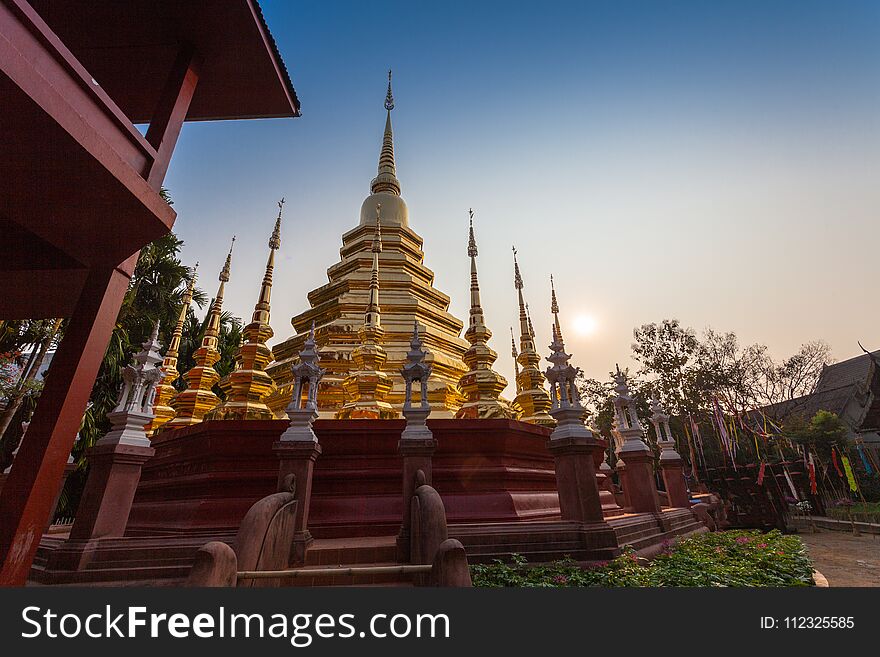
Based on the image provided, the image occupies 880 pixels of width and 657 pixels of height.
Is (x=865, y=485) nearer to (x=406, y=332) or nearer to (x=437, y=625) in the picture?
(x=406, y=332)

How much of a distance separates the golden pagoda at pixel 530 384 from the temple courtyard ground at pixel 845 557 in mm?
5497

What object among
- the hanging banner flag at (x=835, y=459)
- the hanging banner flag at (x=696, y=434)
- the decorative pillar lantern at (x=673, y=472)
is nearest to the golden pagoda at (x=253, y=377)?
the decorative pillar lantern at (x=673, y=472)

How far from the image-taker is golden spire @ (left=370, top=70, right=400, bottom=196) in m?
17.8

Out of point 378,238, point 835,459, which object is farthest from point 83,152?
point 835,459

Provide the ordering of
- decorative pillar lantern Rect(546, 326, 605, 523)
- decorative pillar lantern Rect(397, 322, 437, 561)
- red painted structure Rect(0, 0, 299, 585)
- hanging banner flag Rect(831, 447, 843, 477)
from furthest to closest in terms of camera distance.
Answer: hanging banner flag Rect(831, 447, 843, 477) → decorative pillar lantern Rect(546, 326, 605, 523) → decorative pillar lantern Rect(397, 322, 437, 561) → red painted structure Rect(0, 0, 299, 585)

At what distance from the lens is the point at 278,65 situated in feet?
17.8

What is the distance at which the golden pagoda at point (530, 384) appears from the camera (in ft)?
34.3

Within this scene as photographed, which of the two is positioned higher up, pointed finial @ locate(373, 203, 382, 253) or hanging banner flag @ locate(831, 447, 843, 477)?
pointed finial @ locate(373, 203, 382, 253)

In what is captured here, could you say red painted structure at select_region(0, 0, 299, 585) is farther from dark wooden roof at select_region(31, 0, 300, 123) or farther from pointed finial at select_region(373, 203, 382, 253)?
pointed finial at select_region(373, 203, 382, 253)

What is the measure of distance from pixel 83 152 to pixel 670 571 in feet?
22.6

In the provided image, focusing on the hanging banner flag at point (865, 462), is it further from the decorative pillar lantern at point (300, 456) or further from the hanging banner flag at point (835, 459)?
the decorative pillar lantern at point (300, 456)

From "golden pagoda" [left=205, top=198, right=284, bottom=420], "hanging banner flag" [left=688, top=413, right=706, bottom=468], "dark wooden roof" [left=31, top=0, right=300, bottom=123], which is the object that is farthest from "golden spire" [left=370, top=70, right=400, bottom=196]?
"hanging banner flag" [left=688, top=413, right=706, bottom=468]

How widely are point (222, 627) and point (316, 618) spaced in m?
0.48

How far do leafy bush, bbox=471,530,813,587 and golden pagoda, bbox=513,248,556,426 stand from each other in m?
3.96
